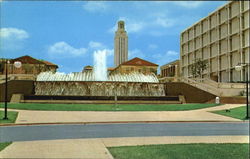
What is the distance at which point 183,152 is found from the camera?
6.27m

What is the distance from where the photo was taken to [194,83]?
2844 centimetres

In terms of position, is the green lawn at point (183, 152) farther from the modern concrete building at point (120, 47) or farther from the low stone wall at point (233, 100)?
the low stone wall at point (233, 100)

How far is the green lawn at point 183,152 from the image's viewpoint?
5.86 m

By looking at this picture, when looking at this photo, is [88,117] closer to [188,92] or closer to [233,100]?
[188,92]

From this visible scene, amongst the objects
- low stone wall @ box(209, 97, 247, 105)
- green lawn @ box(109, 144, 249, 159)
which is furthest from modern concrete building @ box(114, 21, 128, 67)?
low stone wall @ box(209, 97, 247, 105)

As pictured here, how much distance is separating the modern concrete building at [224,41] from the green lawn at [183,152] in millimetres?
35990

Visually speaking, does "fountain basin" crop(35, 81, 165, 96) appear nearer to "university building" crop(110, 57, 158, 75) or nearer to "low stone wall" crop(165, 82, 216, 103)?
"low stone wall" crop(165, 82, 216, 103)

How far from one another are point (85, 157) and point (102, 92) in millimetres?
19814

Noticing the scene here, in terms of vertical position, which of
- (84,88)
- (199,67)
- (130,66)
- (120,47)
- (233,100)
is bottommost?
(233,100)

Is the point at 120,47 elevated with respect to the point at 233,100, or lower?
elevated

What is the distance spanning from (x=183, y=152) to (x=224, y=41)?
147 ft

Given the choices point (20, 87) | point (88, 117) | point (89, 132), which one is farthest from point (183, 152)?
point (20, 87)

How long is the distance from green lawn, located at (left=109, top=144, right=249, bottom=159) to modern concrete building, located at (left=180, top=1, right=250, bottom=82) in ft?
118

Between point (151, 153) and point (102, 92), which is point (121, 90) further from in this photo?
point (151, 153)
